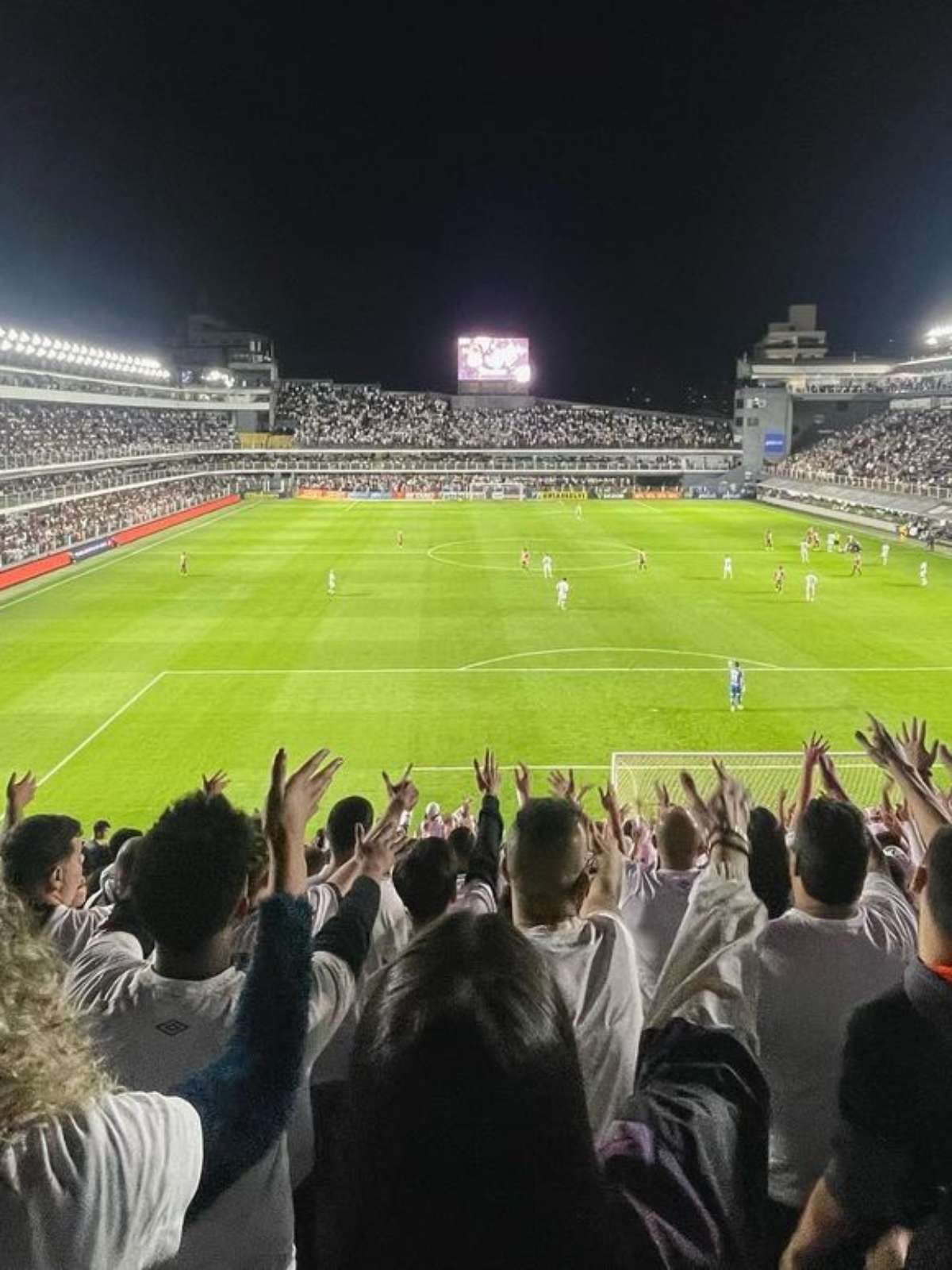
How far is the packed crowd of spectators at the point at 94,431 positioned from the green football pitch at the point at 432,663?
13.2 metres

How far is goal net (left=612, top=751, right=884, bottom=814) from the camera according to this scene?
17.9 metres

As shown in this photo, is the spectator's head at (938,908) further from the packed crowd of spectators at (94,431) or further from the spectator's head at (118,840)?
the packed crowd of spectators at (94,431)

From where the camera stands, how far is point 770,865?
6.53m

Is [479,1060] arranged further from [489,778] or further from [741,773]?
[741,773]

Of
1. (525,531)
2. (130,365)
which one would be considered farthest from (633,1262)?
(130,365)

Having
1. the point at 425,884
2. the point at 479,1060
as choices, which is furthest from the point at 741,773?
the point at 479,1060

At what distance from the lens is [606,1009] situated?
3.21 meters

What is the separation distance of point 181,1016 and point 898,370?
110m

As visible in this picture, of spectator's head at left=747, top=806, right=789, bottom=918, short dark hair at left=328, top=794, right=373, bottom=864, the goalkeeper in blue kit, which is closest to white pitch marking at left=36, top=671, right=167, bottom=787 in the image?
short dark hair at left=328, top=794, right=373, bottom=864

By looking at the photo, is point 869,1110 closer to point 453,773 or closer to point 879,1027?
point 879,1027

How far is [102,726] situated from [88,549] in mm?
32473

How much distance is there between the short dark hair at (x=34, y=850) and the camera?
557 cm

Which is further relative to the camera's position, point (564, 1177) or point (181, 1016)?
point (181, 1016)

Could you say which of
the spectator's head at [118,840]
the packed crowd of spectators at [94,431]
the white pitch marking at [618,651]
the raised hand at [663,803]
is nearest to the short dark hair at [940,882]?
the raised hand at [663,803]
